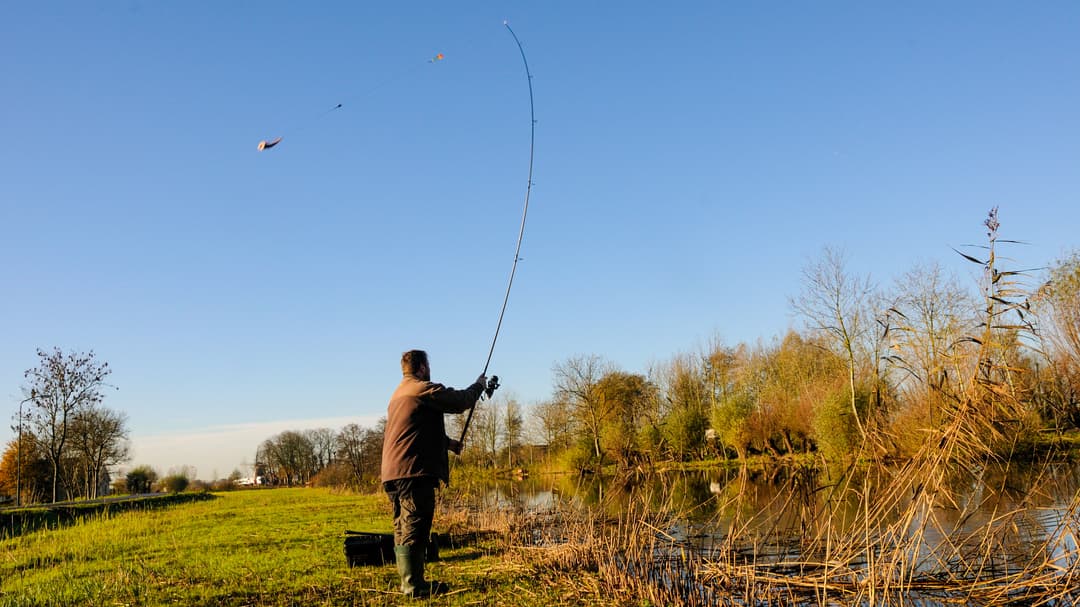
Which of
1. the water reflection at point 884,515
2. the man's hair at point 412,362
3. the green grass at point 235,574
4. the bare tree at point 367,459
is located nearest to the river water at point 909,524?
the water reflection at point 884,515

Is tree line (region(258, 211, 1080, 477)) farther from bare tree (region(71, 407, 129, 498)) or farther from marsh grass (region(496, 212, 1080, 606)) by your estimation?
bare tree (region(71, 407, 129, 498))

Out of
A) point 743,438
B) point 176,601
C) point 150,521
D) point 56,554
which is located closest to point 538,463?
point 743,438

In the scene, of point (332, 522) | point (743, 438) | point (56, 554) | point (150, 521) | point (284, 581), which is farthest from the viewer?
point (743, 438)

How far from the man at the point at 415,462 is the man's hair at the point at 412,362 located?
0.60 feet

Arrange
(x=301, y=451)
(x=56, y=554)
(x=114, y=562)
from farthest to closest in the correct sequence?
(x=301, y=451) → (x=56, y=554) → (x=114, y=562)

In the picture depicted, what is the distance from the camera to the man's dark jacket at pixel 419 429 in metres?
6.00

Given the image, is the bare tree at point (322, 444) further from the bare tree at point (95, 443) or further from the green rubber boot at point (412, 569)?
the green rubber boot at point (412, 569)

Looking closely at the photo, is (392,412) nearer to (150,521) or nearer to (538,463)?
(150,521)

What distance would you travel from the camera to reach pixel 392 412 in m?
6.21

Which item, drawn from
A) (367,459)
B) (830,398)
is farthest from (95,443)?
(830,398)

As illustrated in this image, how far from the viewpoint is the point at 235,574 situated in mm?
7543

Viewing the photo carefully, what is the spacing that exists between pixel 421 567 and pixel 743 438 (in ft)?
107

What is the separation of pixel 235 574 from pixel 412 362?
11.3 ft

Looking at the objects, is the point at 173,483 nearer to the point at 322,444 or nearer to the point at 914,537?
the point at 322,444
